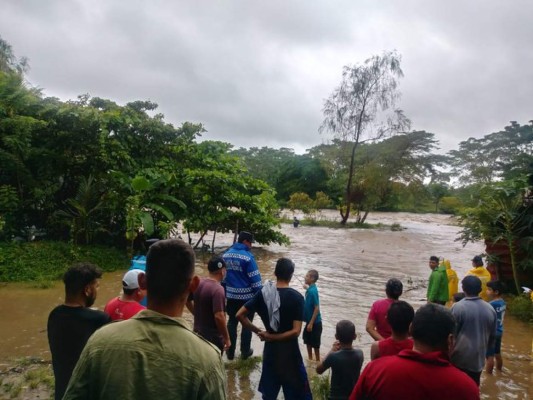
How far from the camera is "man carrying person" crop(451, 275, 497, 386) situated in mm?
4156

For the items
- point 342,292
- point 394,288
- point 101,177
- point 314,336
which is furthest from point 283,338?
point 101,177

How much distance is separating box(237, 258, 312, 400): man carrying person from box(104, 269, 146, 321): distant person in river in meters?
1.13

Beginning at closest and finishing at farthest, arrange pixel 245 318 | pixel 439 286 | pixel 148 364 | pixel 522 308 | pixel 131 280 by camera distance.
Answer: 1. pixel 148 364
2. pixel 131 280
3. pixel 245 318
4. pixel 439 286
5. pixel 522 308

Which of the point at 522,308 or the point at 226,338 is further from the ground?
the point at 226,338

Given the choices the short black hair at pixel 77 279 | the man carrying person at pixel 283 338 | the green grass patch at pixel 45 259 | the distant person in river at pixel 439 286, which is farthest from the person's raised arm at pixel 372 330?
the green grass patch at pixel 45 259

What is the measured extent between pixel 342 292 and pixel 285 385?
732 centimetres

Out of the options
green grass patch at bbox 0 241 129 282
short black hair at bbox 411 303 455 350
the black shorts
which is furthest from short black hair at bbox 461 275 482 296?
green grass patch at bbox 0 241 129 282

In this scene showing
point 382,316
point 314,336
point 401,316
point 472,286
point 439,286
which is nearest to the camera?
point 401,316

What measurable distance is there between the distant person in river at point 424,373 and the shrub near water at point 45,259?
30.7ft

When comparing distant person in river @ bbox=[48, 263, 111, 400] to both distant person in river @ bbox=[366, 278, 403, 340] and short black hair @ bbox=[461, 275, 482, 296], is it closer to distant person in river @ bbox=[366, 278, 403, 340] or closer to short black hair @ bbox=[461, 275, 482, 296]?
distant person in river @ bbox=[366, 278, 403, 340]

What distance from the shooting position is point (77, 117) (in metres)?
12.0

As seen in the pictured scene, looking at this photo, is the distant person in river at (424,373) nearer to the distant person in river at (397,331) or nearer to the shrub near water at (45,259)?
the distant person in river at (397,331)

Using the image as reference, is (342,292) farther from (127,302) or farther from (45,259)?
(127,302)

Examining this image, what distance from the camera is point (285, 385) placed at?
149 inches
